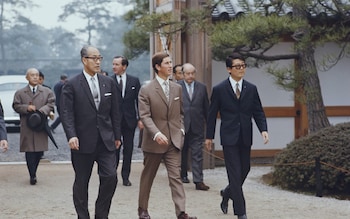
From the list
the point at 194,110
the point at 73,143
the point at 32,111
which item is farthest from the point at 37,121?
the point at 73,143

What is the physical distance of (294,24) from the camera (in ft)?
37.2

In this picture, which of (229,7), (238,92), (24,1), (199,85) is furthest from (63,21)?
(238,92)

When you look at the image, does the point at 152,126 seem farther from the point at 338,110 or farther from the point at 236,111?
the point at 338,110

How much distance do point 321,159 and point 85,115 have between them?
4113 mm

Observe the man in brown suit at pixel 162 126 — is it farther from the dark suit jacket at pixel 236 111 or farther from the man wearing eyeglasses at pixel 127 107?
the man wearing eyeglasses at pixel 127 107

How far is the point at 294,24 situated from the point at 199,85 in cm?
191

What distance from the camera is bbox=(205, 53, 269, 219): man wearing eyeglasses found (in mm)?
9164

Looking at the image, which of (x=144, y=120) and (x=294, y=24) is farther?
(x=294, y=24)

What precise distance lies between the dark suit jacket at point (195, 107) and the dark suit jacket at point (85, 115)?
3919 millimetres

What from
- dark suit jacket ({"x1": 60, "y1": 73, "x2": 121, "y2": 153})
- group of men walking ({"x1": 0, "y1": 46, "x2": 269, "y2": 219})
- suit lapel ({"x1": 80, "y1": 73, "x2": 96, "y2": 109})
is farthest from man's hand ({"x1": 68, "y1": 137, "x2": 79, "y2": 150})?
suit lapel ({"x1": 80, "y1": 73, "x2": 96, "y2": 109})

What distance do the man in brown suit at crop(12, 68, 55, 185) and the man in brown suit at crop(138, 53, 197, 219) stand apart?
13.5 ft

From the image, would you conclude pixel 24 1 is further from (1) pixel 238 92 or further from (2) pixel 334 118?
(1) pixel 238 92

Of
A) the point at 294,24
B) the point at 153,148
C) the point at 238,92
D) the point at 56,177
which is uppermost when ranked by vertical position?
the point at 294,24

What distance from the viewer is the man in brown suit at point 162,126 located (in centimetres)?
920
